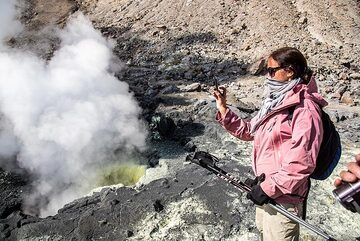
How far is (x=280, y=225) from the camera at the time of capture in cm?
261

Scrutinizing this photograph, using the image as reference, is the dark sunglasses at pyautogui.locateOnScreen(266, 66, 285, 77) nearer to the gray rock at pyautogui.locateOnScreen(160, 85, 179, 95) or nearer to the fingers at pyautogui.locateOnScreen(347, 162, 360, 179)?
the fingers at pyautogui.locateOnScreen(347, 162, 360, 179)

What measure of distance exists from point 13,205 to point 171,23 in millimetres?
8936

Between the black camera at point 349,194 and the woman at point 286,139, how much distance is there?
1.06ft

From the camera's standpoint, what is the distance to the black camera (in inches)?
77.3

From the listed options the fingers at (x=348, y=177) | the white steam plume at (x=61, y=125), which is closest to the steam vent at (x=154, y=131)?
the white steam plume at (x=61, y=125)

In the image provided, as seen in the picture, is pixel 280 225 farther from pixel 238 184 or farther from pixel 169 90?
pixel 169 90

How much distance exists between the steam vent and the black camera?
14.8 inches

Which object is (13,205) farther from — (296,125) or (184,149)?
(296,125)

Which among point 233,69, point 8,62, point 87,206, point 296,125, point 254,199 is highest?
point 8,62

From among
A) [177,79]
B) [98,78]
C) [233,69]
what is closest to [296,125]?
[98,78]

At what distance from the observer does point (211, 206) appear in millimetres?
4383

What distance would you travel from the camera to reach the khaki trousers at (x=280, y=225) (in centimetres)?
258

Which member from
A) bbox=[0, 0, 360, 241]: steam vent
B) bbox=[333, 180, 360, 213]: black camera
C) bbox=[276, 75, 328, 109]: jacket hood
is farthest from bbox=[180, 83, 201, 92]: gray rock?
bbox=[333, 180, 360, 213]: black camera

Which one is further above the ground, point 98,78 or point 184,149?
point 98,78
